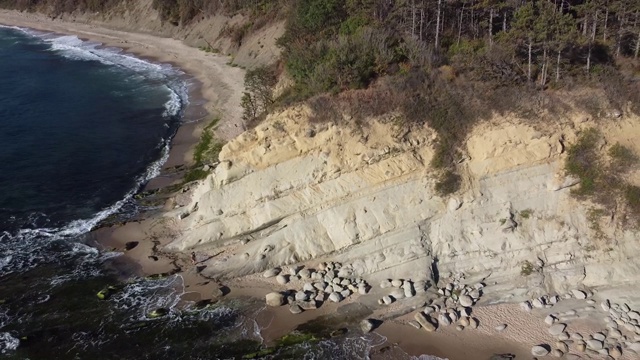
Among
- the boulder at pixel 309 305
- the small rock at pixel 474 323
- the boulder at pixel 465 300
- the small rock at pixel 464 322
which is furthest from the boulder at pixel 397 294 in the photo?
the boulder at pixel 309 305

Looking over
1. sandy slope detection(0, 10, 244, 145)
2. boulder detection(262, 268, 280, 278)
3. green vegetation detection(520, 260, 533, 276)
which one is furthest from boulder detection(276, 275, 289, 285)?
sandy slope detection(0, 10, 244, 145)

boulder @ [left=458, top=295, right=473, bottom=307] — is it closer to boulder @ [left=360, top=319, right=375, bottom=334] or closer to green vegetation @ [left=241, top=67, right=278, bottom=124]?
boulder @ [left=360, top=319, right=375, bottom=334]

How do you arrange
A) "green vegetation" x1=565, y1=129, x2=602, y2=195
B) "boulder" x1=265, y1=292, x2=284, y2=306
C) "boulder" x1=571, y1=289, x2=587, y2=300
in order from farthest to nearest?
"green vegetation" x1=565, y1=129, x2=602, y2=195, "boulder" x1=265, y1=292, x2=284, y2=306, "boulder" x1=571, y1=289, x2=587, y2=300

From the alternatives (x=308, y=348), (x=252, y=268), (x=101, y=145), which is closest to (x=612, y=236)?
(x=308, y=348)

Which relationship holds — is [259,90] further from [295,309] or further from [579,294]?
[579,294]

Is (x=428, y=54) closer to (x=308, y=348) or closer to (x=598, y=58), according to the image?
(x=598, y=58)

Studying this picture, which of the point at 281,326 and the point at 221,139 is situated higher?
the point at 221,139
